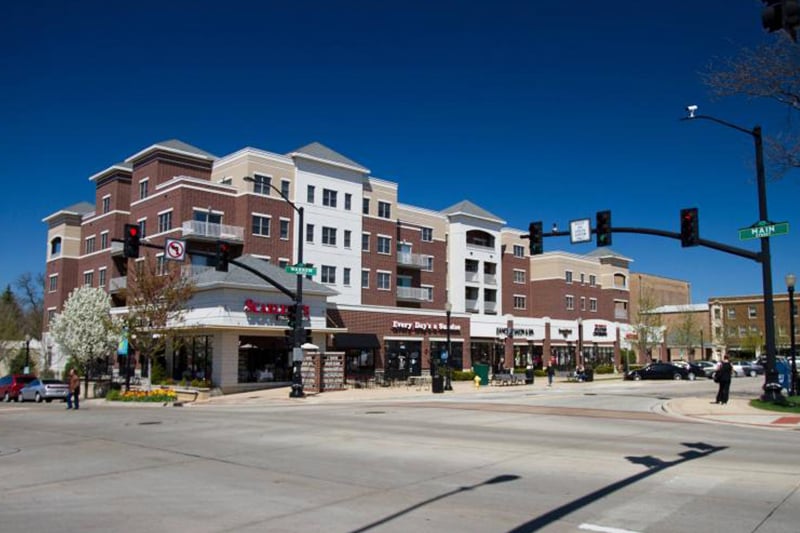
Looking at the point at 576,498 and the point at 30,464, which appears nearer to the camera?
the point at 576,498

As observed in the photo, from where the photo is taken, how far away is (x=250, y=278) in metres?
42.2

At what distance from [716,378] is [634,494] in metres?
19.1

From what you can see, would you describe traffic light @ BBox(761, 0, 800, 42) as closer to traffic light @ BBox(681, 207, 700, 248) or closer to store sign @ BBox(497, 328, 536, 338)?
traffic light @ BBox(681, 207, 700, 248)

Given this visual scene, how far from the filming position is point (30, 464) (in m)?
13.4

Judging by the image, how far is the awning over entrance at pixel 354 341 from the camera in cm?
4931

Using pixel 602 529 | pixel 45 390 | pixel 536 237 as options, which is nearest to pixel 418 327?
pixel 45 390

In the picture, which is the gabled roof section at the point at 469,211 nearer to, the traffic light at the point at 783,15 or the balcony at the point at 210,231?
the balcony at the point at 210,231

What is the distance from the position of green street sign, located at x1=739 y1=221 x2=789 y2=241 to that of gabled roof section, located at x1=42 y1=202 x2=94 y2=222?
198ft

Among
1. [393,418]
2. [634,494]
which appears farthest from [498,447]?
[393,418]

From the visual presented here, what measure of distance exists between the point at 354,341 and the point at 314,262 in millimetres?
9323

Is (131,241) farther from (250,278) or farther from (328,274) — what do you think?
(328,274)

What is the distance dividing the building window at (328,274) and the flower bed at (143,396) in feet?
75.5

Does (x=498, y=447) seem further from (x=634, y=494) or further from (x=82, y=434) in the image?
(x=82, y=434)

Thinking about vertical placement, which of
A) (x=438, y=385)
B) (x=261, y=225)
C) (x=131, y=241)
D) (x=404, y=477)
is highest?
(x=261, y=225)
